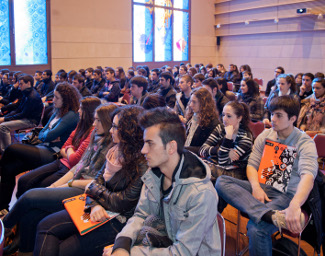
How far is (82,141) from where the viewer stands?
321cm

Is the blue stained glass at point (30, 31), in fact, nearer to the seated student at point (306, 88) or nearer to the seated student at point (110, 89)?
the seated student at point (110, 89)

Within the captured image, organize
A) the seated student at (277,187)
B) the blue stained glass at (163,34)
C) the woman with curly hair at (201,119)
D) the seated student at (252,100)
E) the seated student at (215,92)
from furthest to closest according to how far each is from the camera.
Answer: the blue stained glass at (163,34) → the seated student at (252,100) → the seated student at (215,92) → the woman with curly hair at (201,119) → the seated student at (277,187)

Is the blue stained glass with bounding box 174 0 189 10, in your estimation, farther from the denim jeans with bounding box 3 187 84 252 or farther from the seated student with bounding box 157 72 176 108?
the denim jeans with bounding box 3 187 84 252

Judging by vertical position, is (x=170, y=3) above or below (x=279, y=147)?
above

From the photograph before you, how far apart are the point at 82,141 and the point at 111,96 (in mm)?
4296

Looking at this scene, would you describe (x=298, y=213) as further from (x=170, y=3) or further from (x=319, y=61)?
(x=170, y=3)

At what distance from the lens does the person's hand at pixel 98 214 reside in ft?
6.47

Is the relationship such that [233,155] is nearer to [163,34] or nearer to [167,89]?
[167,89]

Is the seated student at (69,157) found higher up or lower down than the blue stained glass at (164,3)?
lower down

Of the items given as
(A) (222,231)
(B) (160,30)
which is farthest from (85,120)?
(B) (160,30)

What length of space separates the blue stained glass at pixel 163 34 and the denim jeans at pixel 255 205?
12.7 meters

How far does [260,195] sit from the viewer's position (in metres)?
2.36

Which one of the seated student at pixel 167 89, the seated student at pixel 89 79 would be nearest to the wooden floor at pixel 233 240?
the seated student at pixel 167 89

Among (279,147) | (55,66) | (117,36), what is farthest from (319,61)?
(279,147)
